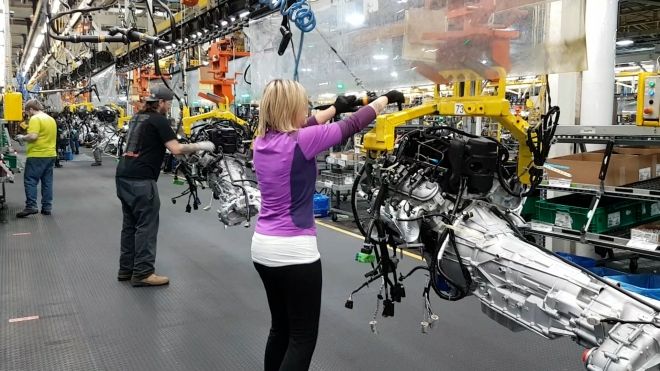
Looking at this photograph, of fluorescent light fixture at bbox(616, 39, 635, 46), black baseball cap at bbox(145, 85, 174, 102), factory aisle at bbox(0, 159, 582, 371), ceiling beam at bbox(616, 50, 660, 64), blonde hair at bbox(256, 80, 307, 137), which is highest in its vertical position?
fluorescent light fixture at bbox(616, 39, 635, 46)

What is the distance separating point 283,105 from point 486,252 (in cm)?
111

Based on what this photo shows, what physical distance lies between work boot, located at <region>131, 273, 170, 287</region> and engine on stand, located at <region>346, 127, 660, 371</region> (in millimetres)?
2359

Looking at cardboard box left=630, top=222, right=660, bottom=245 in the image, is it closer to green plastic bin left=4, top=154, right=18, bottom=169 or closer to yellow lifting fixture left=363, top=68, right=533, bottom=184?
yellow lifting fixture left=363, top=68, right=533, bottom=184

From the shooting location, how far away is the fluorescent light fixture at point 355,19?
3730mm

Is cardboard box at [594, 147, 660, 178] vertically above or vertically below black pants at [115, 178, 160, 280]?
above

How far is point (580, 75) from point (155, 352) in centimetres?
424

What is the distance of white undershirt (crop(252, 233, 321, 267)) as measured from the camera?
2.05m

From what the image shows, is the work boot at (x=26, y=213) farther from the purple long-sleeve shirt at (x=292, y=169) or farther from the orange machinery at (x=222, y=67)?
the purple long-sleeve shirt at (x=292, y=169)

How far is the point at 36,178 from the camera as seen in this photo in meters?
7.31

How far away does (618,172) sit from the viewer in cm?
371

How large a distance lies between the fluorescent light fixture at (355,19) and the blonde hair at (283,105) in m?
1.87

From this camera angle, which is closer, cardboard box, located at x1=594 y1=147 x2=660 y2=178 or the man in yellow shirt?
cardboard box, located at x1=594 y1=147 x2=660 y2=178

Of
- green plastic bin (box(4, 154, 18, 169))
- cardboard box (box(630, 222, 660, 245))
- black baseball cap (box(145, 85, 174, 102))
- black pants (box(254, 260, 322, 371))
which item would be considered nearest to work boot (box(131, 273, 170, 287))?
black baseball cap (box(145, 85, 174, 102))

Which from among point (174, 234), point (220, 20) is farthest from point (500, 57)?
point (220, 20)
